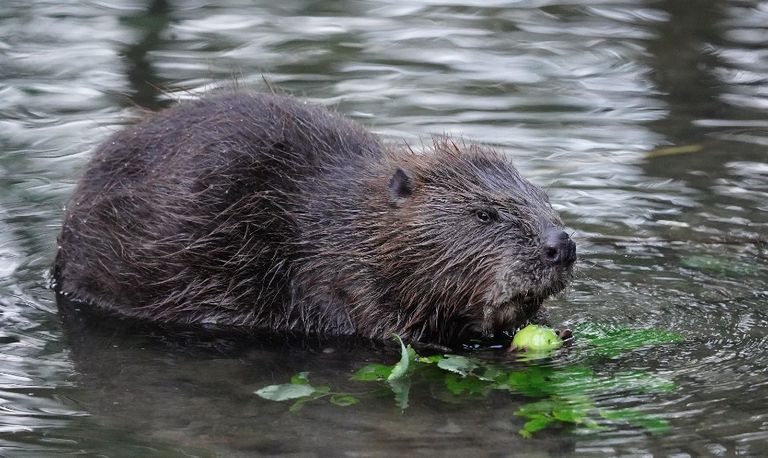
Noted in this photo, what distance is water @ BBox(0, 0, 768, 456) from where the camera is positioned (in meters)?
4.91

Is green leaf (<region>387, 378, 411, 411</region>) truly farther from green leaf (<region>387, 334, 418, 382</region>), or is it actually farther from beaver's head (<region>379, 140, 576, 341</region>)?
beaver's head (<region>379, 140, 576, 341</region>)

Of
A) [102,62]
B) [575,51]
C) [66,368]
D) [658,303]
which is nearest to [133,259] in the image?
[66,368]

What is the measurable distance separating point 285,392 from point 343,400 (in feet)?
0.75

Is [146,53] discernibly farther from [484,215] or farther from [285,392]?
[285,392]

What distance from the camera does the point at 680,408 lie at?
16.3 ft

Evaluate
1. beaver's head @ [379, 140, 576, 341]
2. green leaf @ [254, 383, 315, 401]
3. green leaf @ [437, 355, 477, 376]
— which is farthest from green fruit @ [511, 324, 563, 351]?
A: green leaf @ [254, 383, 315, 401]

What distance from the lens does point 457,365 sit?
215 inches

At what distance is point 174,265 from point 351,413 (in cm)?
150

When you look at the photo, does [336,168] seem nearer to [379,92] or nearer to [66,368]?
[66,368]

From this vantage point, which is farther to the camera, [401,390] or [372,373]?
[372,373]

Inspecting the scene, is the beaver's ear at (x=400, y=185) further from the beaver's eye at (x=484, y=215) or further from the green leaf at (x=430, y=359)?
the green leaf at (x=430, y=359)

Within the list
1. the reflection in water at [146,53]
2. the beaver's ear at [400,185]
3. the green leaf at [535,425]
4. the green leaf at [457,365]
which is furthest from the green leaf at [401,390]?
the reflection in water at [146,53]

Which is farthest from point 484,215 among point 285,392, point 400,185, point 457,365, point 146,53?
point 146,53

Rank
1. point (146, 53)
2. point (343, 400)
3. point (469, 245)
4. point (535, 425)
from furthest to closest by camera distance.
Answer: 1. point (146, 53)
2. point (469, 245)
3. point (343, 400)
4. point (535, 425)
